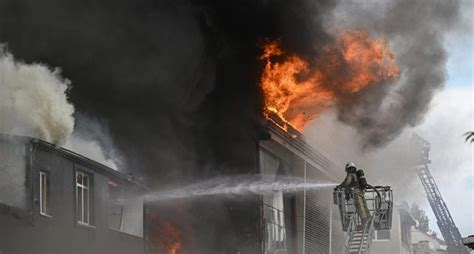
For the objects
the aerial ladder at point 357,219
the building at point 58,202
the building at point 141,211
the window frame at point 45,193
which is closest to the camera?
the building at point 58,202

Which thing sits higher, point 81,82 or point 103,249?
point 81,82

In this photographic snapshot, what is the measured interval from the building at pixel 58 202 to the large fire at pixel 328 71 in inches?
302

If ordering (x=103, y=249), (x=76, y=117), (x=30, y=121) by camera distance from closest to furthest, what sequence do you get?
1. (x=30, y=121)
2. (x=103, y=249)
3. (x=76, y=117)

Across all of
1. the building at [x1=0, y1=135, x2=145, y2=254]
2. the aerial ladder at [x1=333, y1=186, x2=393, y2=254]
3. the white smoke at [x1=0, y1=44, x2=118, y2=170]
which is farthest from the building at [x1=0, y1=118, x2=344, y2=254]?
the aerial ladder at [x1=333, y1=186, x2=393, y2=254]

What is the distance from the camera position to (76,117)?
93.8 ft

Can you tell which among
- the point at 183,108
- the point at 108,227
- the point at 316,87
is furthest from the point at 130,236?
the point at 316,87

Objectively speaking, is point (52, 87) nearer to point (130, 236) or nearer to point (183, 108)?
point (130, 236)

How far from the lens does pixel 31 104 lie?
22656mm

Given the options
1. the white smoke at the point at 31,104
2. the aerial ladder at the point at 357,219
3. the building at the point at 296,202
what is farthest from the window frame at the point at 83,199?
the building at the point at 296,202

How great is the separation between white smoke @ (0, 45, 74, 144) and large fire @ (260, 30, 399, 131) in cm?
959

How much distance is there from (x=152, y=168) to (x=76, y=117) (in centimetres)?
382

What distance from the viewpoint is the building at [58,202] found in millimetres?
20344

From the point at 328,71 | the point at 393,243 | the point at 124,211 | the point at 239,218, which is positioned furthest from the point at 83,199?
the point at 393,243

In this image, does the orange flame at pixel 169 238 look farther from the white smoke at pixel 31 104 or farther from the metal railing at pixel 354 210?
the metal railing at pixel 354 210
